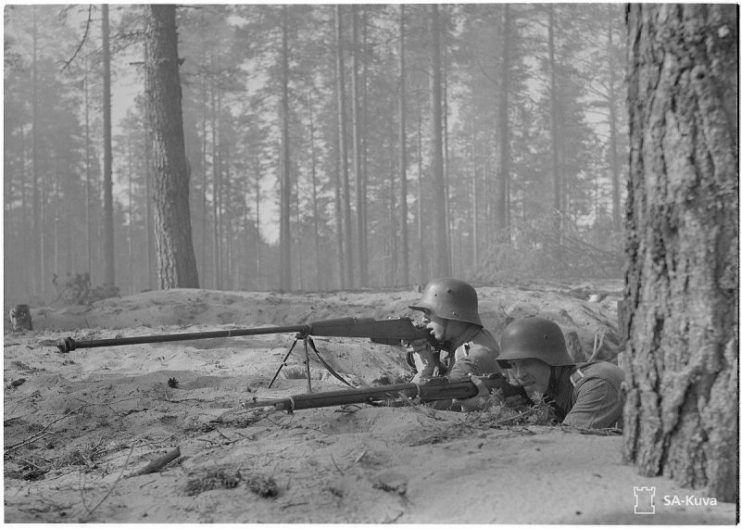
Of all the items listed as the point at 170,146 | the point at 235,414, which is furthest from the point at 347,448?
the point at 170,146

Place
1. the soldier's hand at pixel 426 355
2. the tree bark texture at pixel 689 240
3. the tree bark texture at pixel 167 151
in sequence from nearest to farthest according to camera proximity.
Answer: the tree bark texture at pixel 689 240 < the soldier's hand at pixel 426 355 < the tree bark texture at pixel 167 151

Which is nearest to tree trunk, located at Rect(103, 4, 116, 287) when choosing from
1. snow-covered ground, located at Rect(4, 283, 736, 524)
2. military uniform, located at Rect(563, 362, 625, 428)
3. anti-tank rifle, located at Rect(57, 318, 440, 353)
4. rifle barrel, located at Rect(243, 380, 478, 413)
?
snow-covered ground, located at Rect(4, 283, 736, 524)

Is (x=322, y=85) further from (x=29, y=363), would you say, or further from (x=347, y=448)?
(x=347, y=448)

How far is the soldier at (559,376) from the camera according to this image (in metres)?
4.31

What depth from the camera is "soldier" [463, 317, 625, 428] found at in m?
4.31

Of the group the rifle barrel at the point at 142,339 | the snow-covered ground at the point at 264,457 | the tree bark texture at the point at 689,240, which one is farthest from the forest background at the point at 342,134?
the tree bark texture at the point at 689,240

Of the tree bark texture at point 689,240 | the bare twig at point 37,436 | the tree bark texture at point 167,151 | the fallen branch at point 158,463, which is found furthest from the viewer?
the tree bark texture at point 167,151

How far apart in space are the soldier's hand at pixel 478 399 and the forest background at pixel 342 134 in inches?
436

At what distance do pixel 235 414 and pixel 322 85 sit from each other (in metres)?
27.8

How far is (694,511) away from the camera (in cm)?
233

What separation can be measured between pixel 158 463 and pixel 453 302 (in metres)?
2.96

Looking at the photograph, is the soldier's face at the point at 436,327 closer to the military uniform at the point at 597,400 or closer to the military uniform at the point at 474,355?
the military uniform at the point at 474,355

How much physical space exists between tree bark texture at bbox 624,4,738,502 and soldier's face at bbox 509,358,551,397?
2.06 m

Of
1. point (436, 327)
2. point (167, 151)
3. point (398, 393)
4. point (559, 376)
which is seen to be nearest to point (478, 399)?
point (398, 393)
